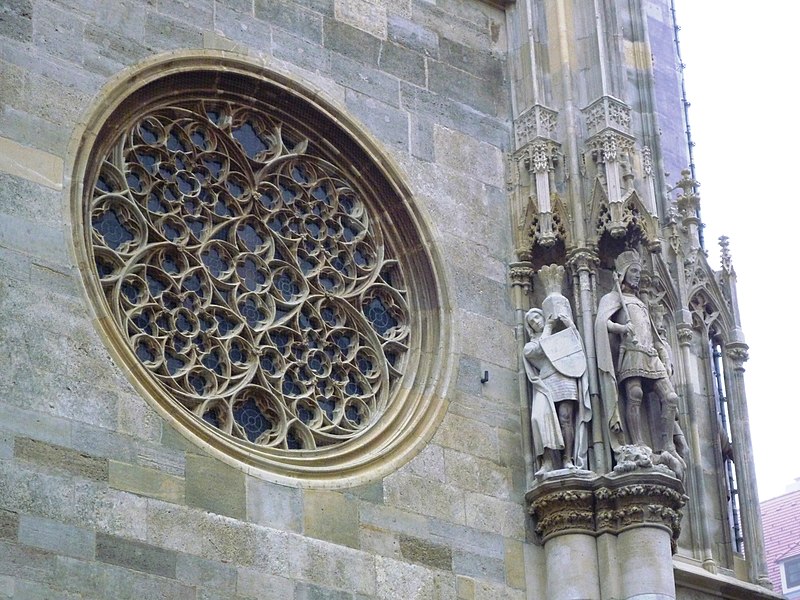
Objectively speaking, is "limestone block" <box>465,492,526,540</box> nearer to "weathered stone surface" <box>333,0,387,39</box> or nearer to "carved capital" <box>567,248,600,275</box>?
"carved capital" <box>567,248,600,275</box>

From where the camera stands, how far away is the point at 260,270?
18.3 metres

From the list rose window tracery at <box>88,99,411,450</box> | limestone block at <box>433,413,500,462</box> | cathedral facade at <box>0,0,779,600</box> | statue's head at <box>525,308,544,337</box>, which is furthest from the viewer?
statue's head at <box>525,308,544,337</box>

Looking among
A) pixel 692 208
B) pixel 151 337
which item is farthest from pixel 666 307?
pixel 151 337

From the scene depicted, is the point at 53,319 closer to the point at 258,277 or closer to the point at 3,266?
the point at 3,266

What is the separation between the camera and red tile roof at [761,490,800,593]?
3609 centimetres

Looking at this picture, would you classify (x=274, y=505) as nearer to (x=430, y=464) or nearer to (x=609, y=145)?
(x=430, y=464)

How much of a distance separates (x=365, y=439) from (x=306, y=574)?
67.9 inches

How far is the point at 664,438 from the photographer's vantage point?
18.7m

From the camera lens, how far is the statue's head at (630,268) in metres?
19.4

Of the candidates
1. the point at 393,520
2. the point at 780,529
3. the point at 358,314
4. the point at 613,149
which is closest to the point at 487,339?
the point at 358,314

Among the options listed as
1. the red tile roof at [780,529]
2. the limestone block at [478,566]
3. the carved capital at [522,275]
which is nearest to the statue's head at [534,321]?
the carved capital at [522,275]

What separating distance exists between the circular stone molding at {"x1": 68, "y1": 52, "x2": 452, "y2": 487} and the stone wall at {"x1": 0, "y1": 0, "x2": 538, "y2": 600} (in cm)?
20

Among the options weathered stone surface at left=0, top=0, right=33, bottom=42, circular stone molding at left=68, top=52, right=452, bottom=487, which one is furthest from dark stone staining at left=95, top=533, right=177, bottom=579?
weathered stone surface at left=0, top=0, right=33, bottom=42

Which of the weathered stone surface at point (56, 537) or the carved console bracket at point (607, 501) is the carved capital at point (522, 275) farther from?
the weathered stone surface at point (56, 537)
